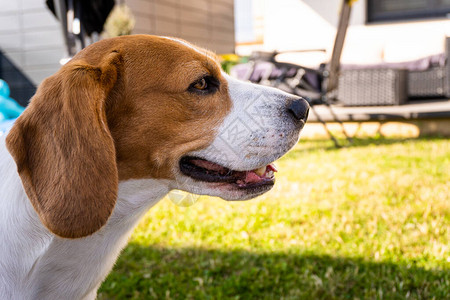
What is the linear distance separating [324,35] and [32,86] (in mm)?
5647

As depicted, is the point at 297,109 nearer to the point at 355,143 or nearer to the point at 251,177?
the point at 251,177

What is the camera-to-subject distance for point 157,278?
2.80m

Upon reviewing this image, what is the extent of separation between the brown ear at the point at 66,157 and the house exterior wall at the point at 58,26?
628 centimetres

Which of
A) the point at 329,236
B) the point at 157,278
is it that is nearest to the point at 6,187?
the point at 157,278

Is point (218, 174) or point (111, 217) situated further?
point (218, 174)

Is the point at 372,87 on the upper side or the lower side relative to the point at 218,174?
lower

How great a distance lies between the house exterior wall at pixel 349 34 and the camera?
816cm

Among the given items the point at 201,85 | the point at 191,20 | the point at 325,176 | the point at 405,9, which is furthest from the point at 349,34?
the point at 201,85

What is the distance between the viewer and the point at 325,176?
4840 mm

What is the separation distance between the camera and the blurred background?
2.70 meters

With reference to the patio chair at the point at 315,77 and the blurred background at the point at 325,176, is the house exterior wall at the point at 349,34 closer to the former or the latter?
the blurred background at the point at 325,176

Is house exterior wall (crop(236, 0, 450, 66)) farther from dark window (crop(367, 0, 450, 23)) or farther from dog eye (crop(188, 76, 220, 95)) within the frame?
dog eye (crop(188, 76, 220, 95))

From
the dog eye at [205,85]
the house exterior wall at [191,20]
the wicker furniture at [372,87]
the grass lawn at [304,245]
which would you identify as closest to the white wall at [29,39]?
the house exterior wall at [191,20]

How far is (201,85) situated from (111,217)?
601 mm
